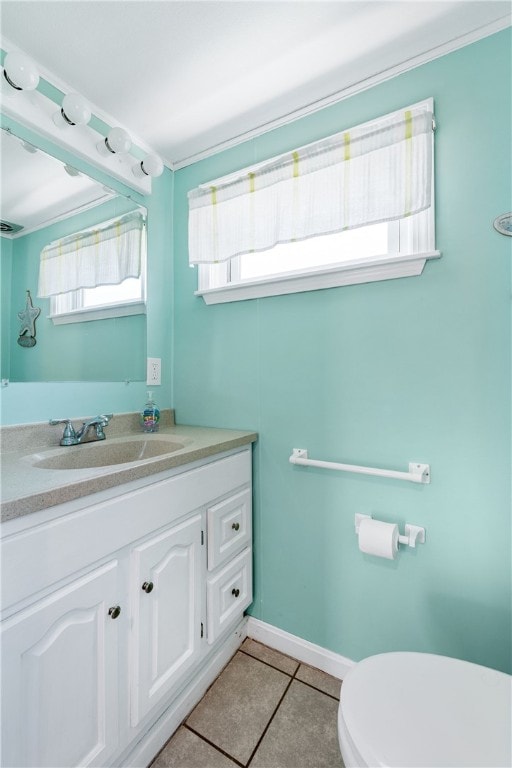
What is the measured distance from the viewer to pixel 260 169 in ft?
4.69

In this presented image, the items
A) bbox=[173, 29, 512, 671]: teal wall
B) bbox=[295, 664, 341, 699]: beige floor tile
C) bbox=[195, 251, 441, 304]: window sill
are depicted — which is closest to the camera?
bbox=[173, 29, 512, 671]: teal wall

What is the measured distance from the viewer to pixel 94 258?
146cm

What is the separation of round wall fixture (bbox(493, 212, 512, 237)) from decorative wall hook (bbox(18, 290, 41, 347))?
1.59m

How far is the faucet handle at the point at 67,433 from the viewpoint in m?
1.27

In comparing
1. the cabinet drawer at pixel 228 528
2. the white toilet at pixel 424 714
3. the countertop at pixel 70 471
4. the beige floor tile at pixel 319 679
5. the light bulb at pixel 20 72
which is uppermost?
the light bulb at pixel 20 72

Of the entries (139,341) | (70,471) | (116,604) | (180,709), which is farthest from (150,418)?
(180,709)

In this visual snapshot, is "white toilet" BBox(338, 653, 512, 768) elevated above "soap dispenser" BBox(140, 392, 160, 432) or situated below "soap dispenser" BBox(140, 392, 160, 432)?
below

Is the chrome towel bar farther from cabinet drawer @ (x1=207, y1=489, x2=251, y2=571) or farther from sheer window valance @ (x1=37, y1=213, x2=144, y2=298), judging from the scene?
sheer window valance @ (x1=37, y1=213, x2=144, y2=298)

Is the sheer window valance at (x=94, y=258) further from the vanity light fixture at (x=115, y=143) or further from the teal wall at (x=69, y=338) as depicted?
the vanity light fixture at (x=115, y=143)

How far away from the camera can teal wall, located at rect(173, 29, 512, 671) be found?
3.46ft

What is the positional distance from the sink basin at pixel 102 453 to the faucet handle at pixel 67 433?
0.12 ft

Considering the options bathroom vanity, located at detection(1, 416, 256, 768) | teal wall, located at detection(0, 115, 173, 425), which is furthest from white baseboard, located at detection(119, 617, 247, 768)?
teal wall, located at detection(0, 115, 173, 425)

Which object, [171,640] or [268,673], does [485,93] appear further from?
[268,673]

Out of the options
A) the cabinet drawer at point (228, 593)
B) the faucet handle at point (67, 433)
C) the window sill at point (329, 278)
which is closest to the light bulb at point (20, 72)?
the window sill at point (329, 278)
